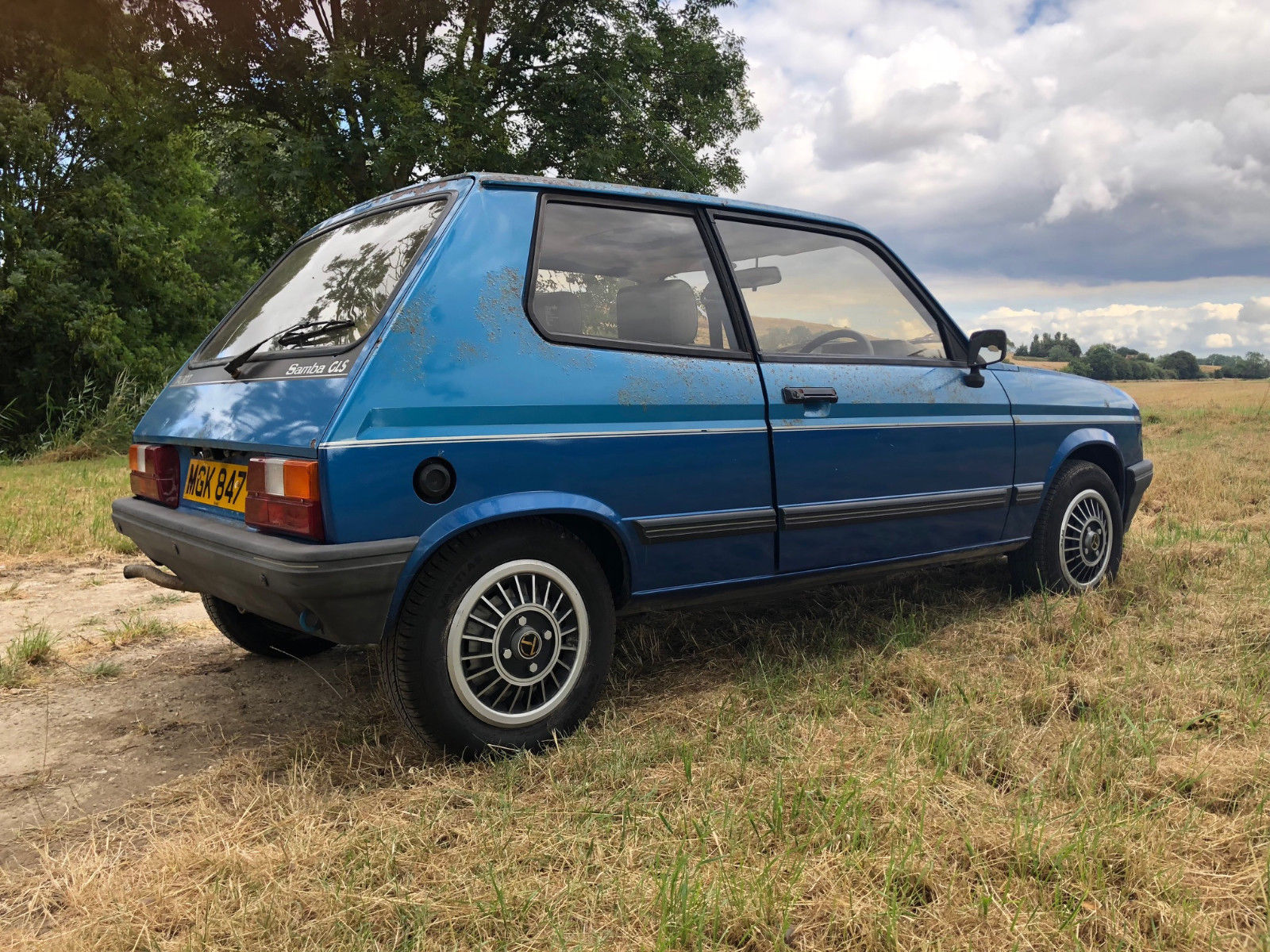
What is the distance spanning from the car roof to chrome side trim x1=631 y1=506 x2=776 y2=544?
1.10m

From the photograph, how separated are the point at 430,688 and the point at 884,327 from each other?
2.50m

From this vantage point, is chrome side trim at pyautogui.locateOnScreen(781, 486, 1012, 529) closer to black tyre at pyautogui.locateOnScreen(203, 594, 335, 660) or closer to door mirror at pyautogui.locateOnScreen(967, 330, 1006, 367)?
door mirror at pyautogui.locateOnScreen(967, 330, 1006, 367)

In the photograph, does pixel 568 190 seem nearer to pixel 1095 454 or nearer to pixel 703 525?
pixel 703 525

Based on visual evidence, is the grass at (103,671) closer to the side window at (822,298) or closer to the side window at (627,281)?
the side window at (627,281)

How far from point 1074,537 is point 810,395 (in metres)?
1.97

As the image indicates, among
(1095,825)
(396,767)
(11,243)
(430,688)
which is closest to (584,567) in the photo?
(430,688)

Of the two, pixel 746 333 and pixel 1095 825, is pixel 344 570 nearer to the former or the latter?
pixel 746 333

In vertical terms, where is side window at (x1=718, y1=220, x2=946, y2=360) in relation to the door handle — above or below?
above

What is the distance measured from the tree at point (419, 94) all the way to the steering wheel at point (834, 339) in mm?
12651

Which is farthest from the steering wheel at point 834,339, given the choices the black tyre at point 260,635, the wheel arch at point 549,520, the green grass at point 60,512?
the green grass at point 60,512

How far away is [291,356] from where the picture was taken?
2959mm

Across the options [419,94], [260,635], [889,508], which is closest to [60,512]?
[260,635]

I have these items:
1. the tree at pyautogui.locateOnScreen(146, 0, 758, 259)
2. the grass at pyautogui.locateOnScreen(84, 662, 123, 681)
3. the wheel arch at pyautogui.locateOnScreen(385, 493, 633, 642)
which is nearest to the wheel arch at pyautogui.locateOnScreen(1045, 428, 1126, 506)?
the wheel arch at pyautogui.locateOnScreen(385, 493, 633, 642)

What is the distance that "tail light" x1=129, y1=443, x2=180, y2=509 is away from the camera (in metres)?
3.35
